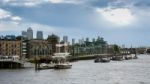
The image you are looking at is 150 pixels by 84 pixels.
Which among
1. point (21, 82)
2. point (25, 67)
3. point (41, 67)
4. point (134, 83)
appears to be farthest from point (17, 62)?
point (134, 83)

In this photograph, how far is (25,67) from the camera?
135875 mm

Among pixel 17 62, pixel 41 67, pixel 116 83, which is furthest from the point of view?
pixel 17 62

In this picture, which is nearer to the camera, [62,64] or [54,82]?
[54,82]

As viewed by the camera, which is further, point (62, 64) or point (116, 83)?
point (62, 64)

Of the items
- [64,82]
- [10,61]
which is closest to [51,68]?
[10,61]

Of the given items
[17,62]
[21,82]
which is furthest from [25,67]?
Result: [21,82]

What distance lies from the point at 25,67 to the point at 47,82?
168 feet

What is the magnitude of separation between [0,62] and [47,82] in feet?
193

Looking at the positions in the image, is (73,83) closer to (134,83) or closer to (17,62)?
(134,83)

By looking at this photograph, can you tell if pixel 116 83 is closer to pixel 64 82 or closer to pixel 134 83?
pixel 134 83

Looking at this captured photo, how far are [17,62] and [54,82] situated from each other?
5327cm

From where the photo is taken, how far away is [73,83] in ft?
273

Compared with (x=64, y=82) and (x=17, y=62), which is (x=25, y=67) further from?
(x=64, y=82)

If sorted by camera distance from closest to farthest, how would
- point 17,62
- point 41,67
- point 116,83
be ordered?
point 116,83 < point 41,67 < point 17,62
